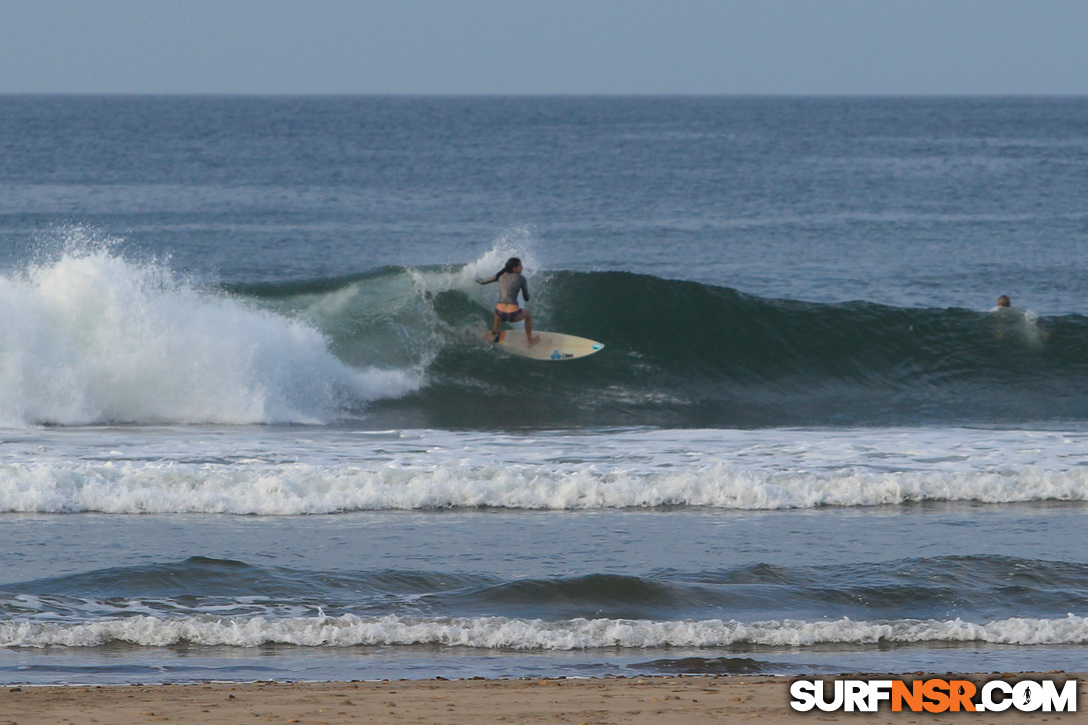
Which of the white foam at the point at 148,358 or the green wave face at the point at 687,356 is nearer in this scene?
the white foam at the point at 148,358

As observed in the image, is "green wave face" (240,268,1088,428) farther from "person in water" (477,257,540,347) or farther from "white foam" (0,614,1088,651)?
"white foam" (0,614,1088,651)

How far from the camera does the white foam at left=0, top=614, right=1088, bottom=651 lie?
736cm

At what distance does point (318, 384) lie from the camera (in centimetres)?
1641

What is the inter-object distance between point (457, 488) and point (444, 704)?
5335 millimetres

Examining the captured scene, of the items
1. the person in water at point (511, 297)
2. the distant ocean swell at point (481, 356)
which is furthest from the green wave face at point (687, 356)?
the person in water at point (511, 297)

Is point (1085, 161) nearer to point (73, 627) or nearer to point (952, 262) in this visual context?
point (952, 262)

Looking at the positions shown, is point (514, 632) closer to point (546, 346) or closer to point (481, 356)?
point (546, 346)

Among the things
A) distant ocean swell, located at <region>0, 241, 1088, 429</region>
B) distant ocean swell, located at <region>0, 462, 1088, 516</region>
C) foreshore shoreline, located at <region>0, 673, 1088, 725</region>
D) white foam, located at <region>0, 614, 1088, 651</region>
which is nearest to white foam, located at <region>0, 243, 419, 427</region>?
distant ocean swell, located at <region>0, 241, 1088, 429</region>

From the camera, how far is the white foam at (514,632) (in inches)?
290

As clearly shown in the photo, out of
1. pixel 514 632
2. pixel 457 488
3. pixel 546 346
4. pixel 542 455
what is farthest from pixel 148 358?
pixel 514 632

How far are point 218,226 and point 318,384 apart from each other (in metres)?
20.4

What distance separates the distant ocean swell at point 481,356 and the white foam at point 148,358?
0.03 meters

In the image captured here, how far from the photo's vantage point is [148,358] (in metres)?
15.9

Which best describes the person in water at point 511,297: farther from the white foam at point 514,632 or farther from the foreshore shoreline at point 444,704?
the foreshore shoreline at point 444,704
